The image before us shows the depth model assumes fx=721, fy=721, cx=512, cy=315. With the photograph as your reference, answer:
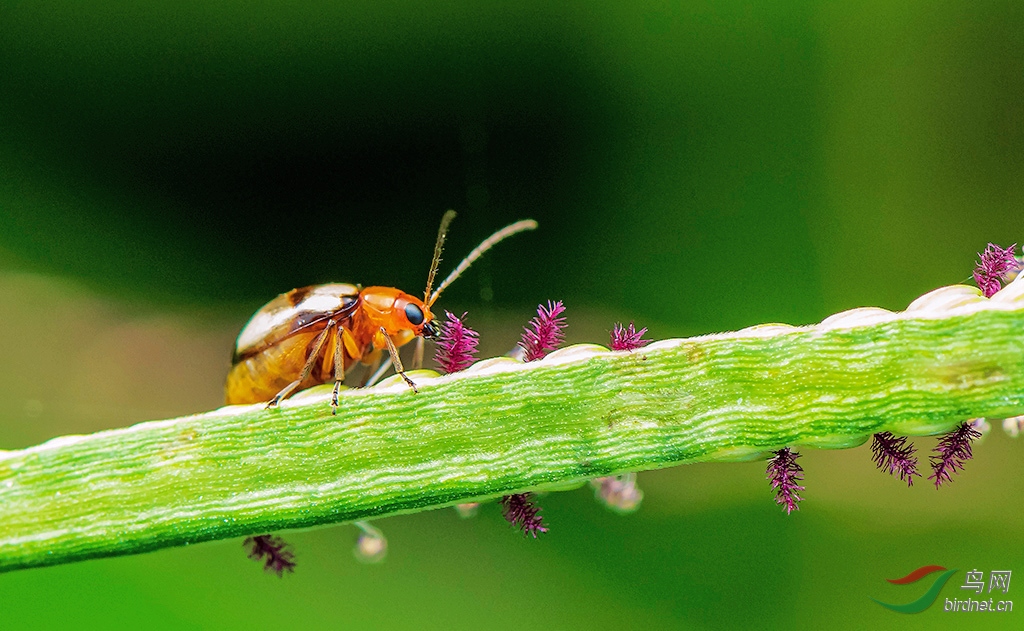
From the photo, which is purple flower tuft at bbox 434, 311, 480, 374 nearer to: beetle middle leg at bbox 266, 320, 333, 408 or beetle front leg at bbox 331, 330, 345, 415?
beetle front leg at bbox 331, 330, 345, 415

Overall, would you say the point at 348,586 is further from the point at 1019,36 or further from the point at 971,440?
the point at 1019,36

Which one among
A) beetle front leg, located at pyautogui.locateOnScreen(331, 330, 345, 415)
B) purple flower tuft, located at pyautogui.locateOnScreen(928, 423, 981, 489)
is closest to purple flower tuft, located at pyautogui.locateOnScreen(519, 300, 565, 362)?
beetle front leg, located at pyautogui.locateOnScreen(331, 330, 345, 415)

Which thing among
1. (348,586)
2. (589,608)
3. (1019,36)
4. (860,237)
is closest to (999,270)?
(860,237)

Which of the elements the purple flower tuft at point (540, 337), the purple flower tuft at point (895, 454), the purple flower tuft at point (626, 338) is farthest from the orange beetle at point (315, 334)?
the purple flower tuft at point (895, 454)

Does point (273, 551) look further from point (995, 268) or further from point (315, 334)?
point (995, 268)

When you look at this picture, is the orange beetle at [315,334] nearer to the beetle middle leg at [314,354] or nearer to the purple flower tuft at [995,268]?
the beetle middle leg at [314,354]

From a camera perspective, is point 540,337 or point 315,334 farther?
point 315,334

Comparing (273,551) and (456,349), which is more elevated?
(456,349)

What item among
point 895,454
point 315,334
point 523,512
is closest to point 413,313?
point 315,334
